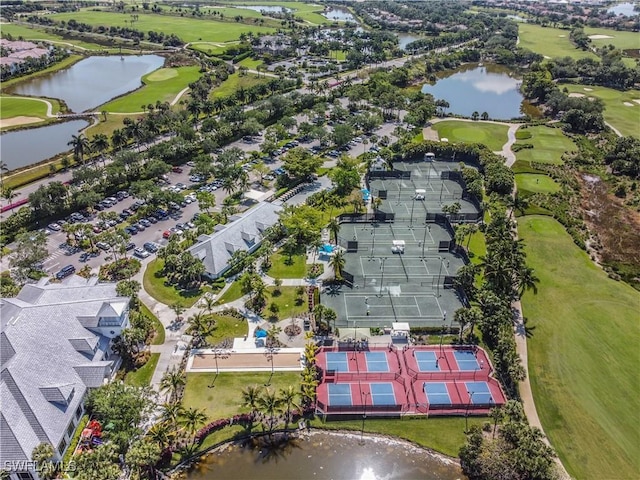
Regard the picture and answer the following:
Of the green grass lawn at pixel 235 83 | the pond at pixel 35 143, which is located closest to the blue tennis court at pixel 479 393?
the pond at pixel 35 143

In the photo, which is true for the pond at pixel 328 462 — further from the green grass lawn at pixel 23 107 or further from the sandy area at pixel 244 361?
the green grass lawn at pixel 23 107

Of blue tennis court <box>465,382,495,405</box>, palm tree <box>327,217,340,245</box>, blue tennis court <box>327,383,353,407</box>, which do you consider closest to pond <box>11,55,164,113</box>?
palm tree <box>327,217,340,245</box>

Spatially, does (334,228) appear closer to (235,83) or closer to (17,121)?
(17,121)

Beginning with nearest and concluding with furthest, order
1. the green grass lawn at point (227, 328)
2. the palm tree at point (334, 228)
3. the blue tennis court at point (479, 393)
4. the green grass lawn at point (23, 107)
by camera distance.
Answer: the blue tennis court at point (479, 393)
the green grass lawn at point (227, 328)
the palm tree at point (334, 228)
the green grass lawn at point (23, 107)

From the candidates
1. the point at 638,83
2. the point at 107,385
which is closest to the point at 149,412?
the point at 107,385

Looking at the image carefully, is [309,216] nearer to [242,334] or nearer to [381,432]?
[242,334]

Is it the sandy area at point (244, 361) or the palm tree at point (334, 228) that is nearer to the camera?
the sandy area at point (244, 361)

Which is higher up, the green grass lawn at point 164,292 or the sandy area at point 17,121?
the sandy area at point 17,121
